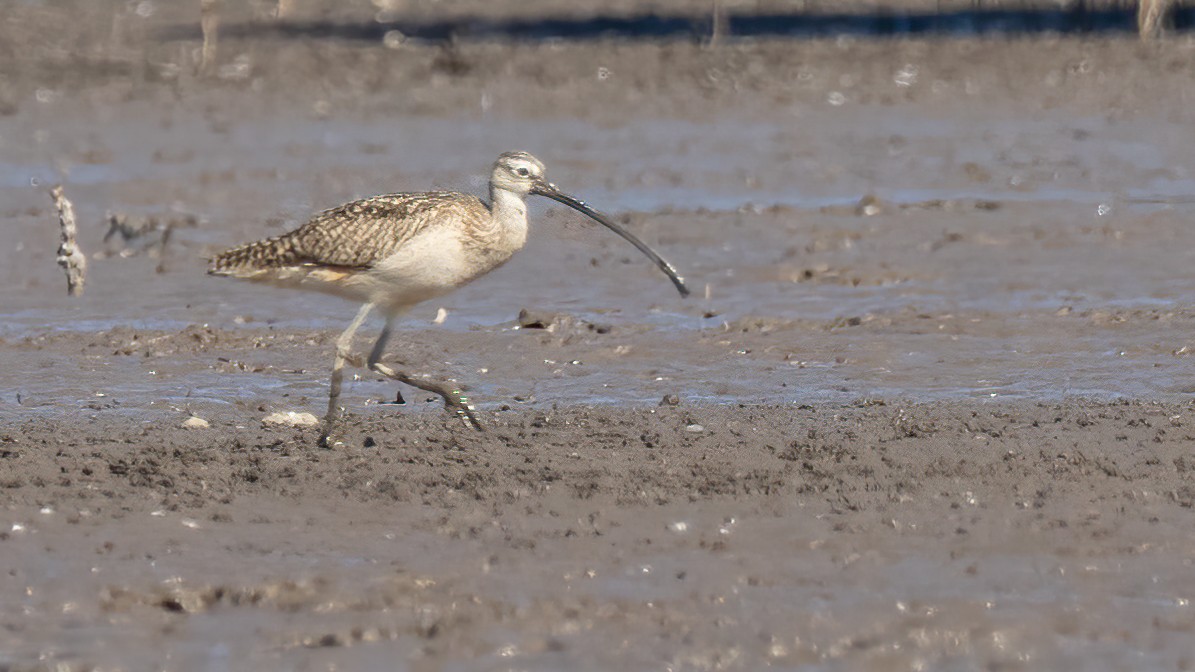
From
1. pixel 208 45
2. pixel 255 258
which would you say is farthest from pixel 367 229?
pixel 208 45

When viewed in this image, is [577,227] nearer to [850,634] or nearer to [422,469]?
[422,469]

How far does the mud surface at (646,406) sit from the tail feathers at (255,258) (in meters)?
0.72

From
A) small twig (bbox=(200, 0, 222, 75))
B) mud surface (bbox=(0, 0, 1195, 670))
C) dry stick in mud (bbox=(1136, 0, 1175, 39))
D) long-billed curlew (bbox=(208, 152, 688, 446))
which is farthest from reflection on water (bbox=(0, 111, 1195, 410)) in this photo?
dry stick in mud (bbox=(1136, 0, 1175, 39))

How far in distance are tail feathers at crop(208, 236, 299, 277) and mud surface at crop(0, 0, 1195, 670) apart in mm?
716

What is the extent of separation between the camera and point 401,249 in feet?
25.7

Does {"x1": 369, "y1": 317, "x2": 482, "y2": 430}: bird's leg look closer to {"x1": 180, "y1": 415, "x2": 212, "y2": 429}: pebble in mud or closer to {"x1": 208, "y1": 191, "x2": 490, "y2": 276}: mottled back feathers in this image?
{"x1": 208, "y1": 191, "x2": 490, "y2": 276}: mottled back feathers

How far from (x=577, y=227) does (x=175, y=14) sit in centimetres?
1810

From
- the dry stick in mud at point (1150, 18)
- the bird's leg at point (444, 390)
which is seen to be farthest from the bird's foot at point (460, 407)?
the dry stick in mud at point (1150, 18)

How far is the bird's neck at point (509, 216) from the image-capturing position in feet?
26.6

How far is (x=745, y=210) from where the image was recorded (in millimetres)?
14594

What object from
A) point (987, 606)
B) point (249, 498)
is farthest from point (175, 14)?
point (987, 606)

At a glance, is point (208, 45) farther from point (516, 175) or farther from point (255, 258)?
point (516, 175)

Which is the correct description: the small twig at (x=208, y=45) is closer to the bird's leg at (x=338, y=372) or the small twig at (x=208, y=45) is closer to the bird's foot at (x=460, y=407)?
the bird's leg at (x=338, y=372)

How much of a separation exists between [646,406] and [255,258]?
187 cm
